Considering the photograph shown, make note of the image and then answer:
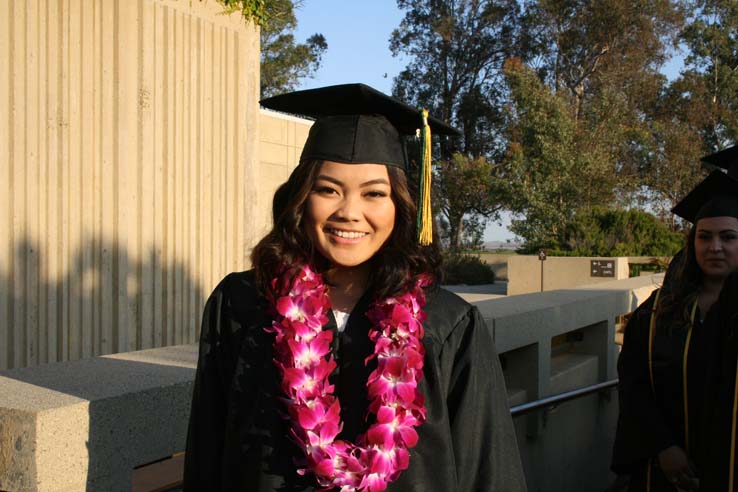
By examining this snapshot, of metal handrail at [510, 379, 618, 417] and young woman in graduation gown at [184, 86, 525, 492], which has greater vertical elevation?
young woman in graduation gown at [184, 86, 525, 492]

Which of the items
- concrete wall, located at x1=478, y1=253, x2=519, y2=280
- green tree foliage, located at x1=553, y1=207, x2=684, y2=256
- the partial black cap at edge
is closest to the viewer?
the partial black cap at edge

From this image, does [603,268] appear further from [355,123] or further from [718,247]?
[355,123]

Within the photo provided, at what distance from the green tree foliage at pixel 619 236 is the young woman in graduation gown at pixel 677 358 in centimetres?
1472

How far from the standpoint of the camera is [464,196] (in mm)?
30938

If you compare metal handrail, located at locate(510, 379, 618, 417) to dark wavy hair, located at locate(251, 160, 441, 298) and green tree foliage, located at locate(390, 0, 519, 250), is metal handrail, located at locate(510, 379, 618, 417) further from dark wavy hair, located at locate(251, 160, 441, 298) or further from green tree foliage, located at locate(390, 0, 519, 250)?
green tree foliage, located at locate(390, 0, 519, 250)

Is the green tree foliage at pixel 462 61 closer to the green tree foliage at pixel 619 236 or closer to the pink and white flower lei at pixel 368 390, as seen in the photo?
the green tree foliage at pixel 619 236

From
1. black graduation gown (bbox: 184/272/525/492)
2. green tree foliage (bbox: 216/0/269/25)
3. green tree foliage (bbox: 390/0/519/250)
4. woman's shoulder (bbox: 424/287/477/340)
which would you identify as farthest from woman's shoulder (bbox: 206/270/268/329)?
green tree foliage (bbox: 390/0/519/250)

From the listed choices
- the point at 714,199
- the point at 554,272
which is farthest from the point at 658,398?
the point at 554,272

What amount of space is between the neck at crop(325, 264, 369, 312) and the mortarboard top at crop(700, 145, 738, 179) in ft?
8.51

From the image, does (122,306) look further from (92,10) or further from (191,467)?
(191,467)

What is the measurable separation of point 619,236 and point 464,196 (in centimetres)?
1256

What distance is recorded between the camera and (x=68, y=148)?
12.9 feet

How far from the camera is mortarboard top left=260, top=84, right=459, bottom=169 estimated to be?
2.07 meters

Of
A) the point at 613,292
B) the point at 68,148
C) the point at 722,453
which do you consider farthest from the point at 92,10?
the point at 613,292
